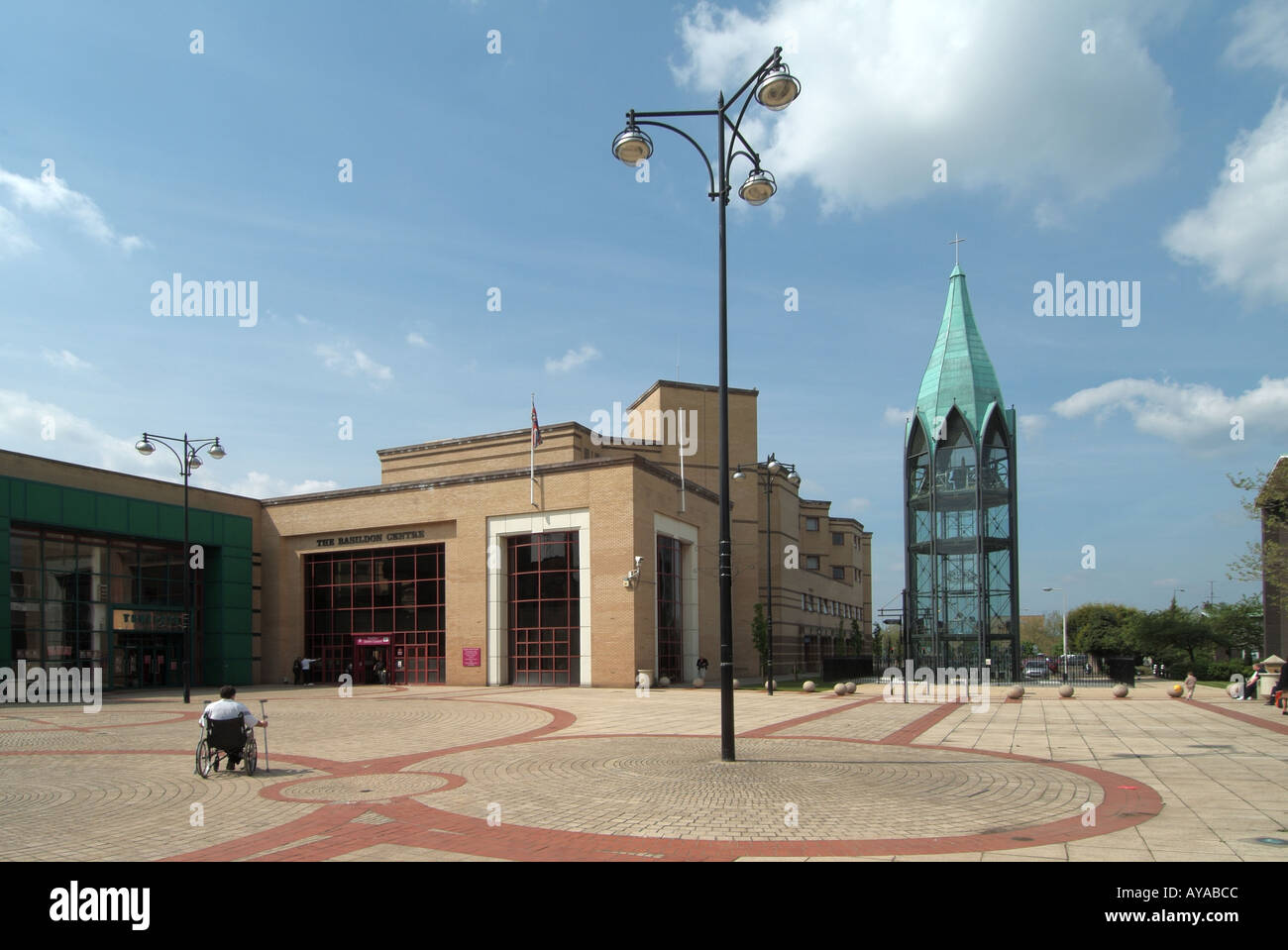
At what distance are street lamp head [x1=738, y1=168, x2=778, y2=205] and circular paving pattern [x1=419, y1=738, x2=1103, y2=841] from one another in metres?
8.04

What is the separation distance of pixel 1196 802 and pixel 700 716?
1332 centimetres

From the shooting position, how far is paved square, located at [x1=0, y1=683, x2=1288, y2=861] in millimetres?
7668

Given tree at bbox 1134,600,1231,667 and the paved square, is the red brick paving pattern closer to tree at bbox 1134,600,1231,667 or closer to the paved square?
the paved square

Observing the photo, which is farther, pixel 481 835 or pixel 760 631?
pixel 760 631

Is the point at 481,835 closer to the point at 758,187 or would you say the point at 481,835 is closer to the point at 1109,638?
the point at 758,187

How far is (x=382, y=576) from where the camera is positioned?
41.0 metres

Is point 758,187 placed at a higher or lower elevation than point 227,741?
higher

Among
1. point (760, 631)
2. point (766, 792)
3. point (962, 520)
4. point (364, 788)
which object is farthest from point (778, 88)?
point (760, 631)

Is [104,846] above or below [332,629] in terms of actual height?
above

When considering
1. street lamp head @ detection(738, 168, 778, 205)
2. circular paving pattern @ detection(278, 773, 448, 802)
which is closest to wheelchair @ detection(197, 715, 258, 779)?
circular paving pattern @ detection(278, 773, 448, 802)

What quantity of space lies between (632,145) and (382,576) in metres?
32.9

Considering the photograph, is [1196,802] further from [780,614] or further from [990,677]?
[780,614]

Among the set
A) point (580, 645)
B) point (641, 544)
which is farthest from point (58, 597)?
point (641, 544)
